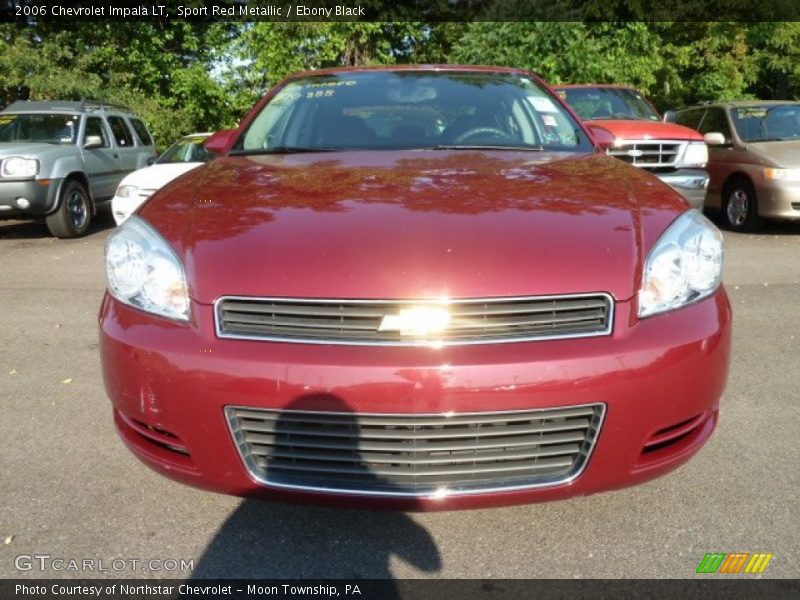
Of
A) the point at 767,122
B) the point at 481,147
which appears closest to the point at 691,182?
the point at 767,122

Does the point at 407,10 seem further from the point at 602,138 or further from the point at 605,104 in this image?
the point at 602,138

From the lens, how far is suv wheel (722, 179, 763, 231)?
9016 millimetres

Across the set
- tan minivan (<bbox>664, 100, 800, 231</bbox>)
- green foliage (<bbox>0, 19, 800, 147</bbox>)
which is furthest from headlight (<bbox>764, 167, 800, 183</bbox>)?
green foliage (<bbox>0, 19, 800, 147</bbox>)

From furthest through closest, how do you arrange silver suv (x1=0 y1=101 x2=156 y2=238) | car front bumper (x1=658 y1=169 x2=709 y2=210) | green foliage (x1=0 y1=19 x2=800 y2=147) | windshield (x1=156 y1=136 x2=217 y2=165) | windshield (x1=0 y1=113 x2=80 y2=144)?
green foliage (x1=0 y1=19 x2=800 y2=147)
windshield (x1=0 y1=113 x2=80 y2=144)
windshield (x1=156 y1=136 x2=217 y2=165)
silver suv (x1=0 y1=101 x2=156 y2=238)
car front bumper (x1=658 y1=169 x2=709 y2=210)

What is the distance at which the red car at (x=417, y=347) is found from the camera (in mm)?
2047

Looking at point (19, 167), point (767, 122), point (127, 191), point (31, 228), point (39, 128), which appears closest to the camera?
point (127, 191)

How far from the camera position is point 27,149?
30.5 feet

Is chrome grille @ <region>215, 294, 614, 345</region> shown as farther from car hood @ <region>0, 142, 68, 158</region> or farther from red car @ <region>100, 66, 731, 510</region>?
car hood @ <region>0, 142, 68, 158</region>

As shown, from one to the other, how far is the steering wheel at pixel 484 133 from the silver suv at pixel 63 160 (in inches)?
291

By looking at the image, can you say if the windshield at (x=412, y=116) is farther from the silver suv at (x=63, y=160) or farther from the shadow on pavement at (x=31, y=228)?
the shadow on pavement at (x=31, y=228)

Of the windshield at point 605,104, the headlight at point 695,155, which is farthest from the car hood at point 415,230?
the windshield at point 605,104

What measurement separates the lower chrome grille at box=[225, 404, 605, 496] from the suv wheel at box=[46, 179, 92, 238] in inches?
332

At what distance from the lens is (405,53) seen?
17922 mm

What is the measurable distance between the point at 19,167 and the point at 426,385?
869 cm
